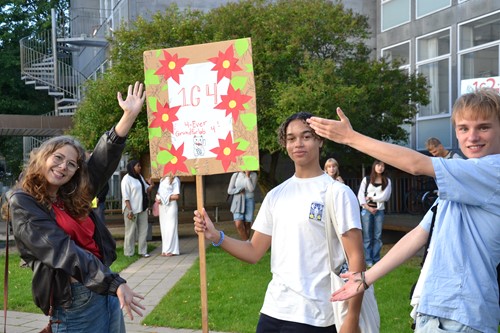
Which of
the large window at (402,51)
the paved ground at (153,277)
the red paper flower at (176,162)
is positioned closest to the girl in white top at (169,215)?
the paved ground at (153,277)

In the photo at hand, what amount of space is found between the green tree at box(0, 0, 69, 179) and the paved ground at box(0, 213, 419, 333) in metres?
20.8

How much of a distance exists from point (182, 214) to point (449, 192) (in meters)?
17.7

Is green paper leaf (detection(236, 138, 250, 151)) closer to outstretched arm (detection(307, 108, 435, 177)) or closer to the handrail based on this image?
outstretched arm (detection(307, 108, 435, 177))

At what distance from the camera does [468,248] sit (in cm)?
267

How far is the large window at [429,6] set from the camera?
21052mm

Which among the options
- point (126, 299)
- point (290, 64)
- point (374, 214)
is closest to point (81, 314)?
point (126, 299)

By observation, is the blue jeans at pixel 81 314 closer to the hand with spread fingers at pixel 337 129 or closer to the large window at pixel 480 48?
the hand with spread fingers at pixel 337 129

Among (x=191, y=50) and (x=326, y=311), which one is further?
(x=191, y=50)

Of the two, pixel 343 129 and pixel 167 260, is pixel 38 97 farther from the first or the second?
pixel 343 129

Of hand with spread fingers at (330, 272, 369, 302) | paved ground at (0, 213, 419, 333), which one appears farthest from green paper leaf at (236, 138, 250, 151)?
paved ground at (0, 213, 419, 333)

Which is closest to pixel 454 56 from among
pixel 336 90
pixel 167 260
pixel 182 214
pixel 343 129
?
pixel 336 90

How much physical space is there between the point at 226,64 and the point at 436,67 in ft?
61.2

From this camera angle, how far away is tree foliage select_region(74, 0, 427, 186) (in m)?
16.1

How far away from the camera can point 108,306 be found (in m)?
3.60
